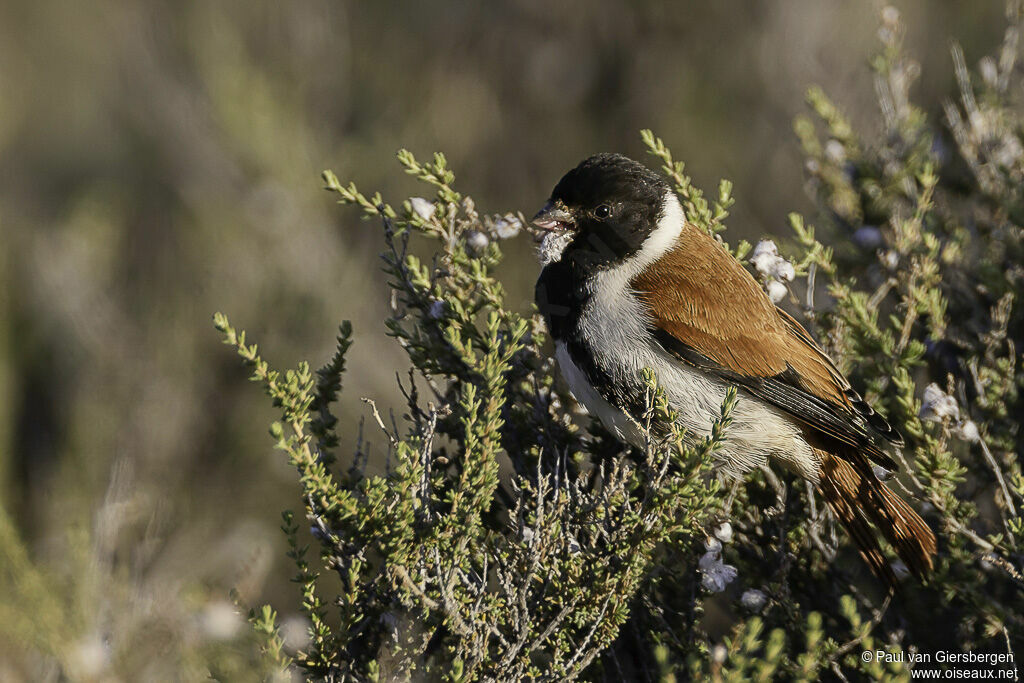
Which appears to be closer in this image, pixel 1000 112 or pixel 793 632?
pixel 793 632

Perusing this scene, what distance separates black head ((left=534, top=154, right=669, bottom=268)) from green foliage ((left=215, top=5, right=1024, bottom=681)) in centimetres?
17

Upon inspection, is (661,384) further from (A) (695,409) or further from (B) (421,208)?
(B) (421,208)

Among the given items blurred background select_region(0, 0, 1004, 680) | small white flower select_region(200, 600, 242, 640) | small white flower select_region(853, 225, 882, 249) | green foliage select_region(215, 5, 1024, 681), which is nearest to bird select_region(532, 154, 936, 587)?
green foliage select_region(215, 5, 1024, 681)

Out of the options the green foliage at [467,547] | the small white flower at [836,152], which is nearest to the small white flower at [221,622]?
the green foliage at [467,547]

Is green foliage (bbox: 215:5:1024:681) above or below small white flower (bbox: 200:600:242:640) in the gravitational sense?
above

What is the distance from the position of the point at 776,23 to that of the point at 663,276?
16.8 feet

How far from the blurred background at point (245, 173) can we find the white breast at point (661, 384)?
75cm

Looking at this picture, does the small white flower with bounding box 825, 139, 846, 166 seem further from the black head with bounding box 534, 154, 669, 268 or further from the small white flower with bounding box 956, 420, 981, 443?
the small white flower with bounding box 956, 420, 981, 443

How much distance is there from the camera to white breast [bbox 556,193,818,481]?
2934 millimetres

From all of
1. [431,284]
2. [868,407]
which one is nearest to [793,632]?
[868,407]

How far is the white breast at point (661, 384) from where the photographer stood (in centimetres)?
293

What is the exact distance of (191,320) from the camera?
5.66 metres

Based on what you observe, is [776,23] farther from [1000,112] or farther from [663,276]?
[663,276]

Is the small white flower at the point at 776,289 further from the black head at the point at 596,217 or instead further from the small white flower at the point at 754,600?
the small white flower at the point at 754,600
